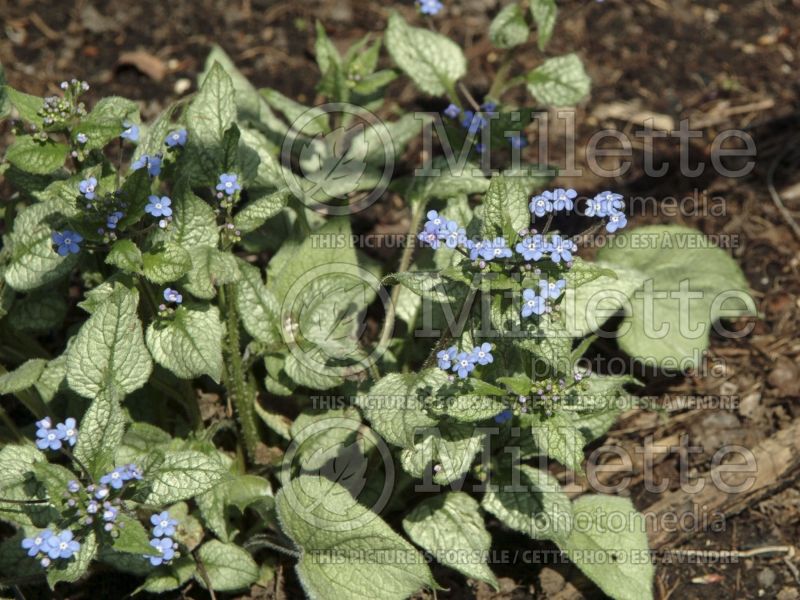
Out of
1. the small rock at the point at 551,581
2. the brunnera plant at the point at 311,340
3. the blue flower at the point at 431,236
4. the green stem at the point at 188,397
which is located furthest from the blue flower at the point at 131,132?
the small rock at the point at 551,581

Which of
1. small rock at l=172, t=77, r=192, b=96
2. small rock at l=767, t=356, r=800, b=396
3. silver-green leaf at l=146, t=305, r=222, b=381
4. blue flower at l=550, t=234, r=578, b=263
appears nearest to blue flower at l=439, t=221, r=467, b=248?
blue flower at l=550, t=234, r=578, b=263

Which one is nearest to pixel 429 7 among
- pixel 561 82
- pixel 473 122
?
pixel 473 122

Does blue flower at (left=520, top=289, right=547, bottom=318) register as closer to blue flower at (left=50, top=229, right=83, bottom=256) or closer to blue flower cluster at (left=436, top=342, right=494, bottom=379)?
blue flower cluster at (left=436, top=342, right=494, bottom=379)

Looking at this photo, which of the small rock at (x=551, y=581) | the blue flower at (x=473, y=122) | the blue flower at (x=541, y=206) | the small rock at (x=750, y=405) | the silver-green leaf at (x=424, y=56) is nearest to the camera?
the blue flower at (x=541, y=206)

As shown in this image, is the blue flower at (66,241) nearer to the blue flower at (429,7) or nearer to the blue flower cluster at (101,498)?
the blue flower cluster at (101,498)

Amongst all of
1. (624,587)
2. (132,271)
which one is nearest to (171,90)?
(132,271)

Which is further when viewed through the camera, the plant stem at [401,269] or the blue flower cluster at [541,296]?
the plant stem at [401,269]

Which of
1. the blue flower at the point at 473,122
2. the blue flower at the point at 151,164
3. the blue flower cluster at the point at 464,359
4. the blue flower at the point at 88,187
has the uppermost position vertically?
the blue flower at the point at 473,122
